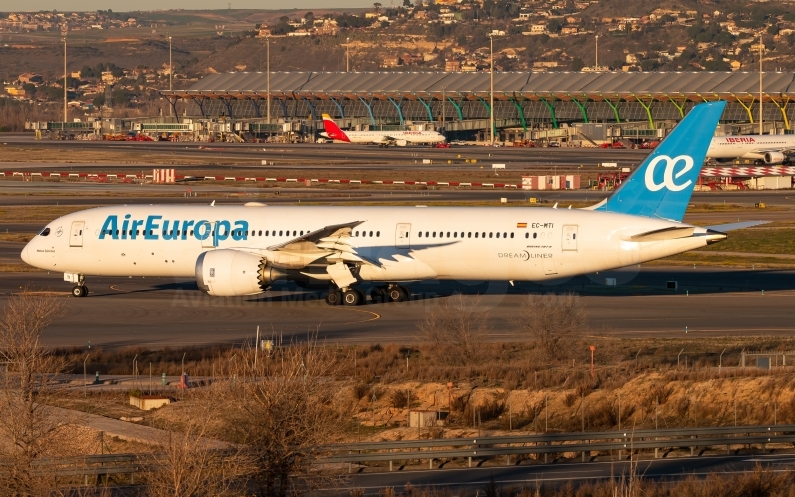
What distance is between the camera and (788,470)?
24.6 m

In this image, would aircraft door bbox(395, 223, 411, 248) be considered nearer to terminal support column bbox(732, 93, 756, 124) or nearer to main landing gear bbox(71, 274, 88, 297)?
main landing gear bbox(71, 274, 88, 297)

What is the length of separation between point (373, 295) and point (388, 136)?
122 m

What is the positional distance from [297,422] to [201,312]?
84.5 feet

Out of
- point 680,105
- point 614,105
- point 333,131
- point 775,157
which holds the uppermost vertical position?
point 614,105

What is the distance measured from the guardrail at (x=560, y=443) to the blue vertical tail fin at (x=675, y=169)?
1915cm

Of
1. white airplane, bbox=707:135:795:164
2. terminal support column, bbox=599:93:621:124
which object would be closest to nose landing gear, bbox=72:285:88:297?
white airplane, bbox=707:135:795:164

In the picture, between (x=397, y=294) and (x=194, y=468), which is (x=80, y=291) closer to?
(x=397, y=294)

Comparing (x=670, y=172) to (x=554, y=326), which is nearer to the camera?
(x=554, y=326)

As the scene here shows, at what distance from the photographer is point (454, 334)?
38.1 metres

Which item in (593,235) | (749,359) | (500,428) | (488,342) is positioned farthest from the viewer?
(593,235)

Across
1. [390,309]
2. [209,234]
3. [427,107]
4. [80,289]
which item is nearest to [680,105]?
[427,107]

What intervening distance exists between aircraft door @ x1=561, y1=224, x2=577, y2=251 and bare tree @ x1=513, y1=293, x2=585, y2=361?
5.72 metres

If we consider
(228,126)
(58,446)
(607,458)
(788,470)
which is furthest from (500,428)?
(228,126)

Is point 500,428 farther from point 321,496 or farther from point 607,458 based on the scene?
point 321,496
